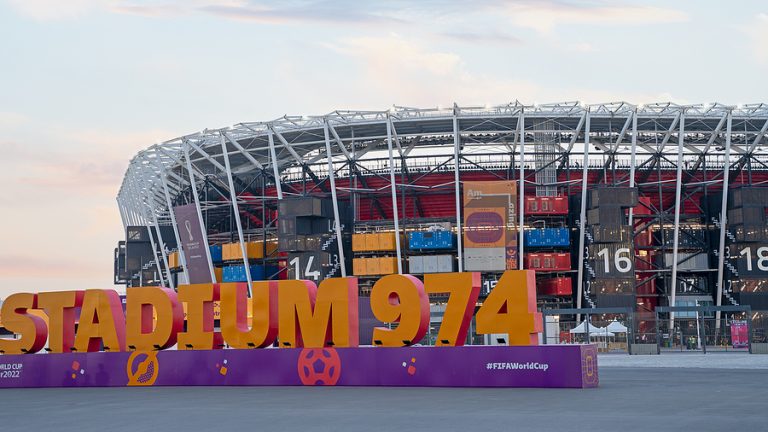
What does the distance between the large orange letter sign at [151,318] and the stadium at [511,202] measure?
44441 millimetres

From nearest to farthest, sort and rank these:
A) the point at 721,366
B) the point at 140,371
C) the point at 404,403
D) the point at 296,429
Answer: the point at 296,429
the point at 404,403
the point at 140,371
the point at 721,366

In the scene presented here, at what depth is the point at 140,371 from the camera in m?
38.6

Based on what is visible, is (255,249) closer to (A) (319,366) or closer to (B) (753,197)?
(B) (753,197)

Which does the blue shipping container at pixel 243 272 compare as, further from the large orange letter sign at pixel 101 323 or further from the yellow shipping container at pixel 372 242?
the large orange letter sign at pixel 101 323

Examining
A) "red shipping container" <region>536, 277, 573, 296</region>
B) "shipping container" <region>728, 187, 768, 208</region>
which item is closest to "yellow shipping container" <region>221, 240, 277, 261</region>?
"red shipping container" <region>536, 277, 573, 296</region>

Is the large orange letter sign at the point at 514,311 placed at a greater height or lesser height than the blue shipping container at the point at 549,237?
lesser

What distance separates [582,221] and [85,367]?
5574 cm

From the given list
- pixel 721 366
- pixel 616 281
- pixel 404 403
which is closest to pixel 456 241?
pixel 616 281

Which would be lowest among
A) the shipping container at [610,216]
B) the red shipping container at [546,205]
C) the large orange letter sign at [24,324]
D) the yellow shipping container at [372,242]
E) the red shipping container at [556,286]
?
the large orange letter sign at [24,324]

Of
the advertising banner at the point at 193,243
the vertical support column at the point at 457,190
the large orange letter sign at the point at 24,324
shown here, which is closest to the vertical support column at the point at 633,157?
the vertical support column at the point at 457,190

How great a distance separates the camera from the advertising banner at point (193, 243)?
96.6 m

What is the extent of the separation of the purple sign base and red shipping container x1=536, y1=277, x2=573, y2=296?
57.5 meters

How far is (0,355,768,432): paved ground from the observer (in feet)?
69.2

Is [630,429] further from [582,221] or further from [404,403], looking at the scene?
[582,221]
